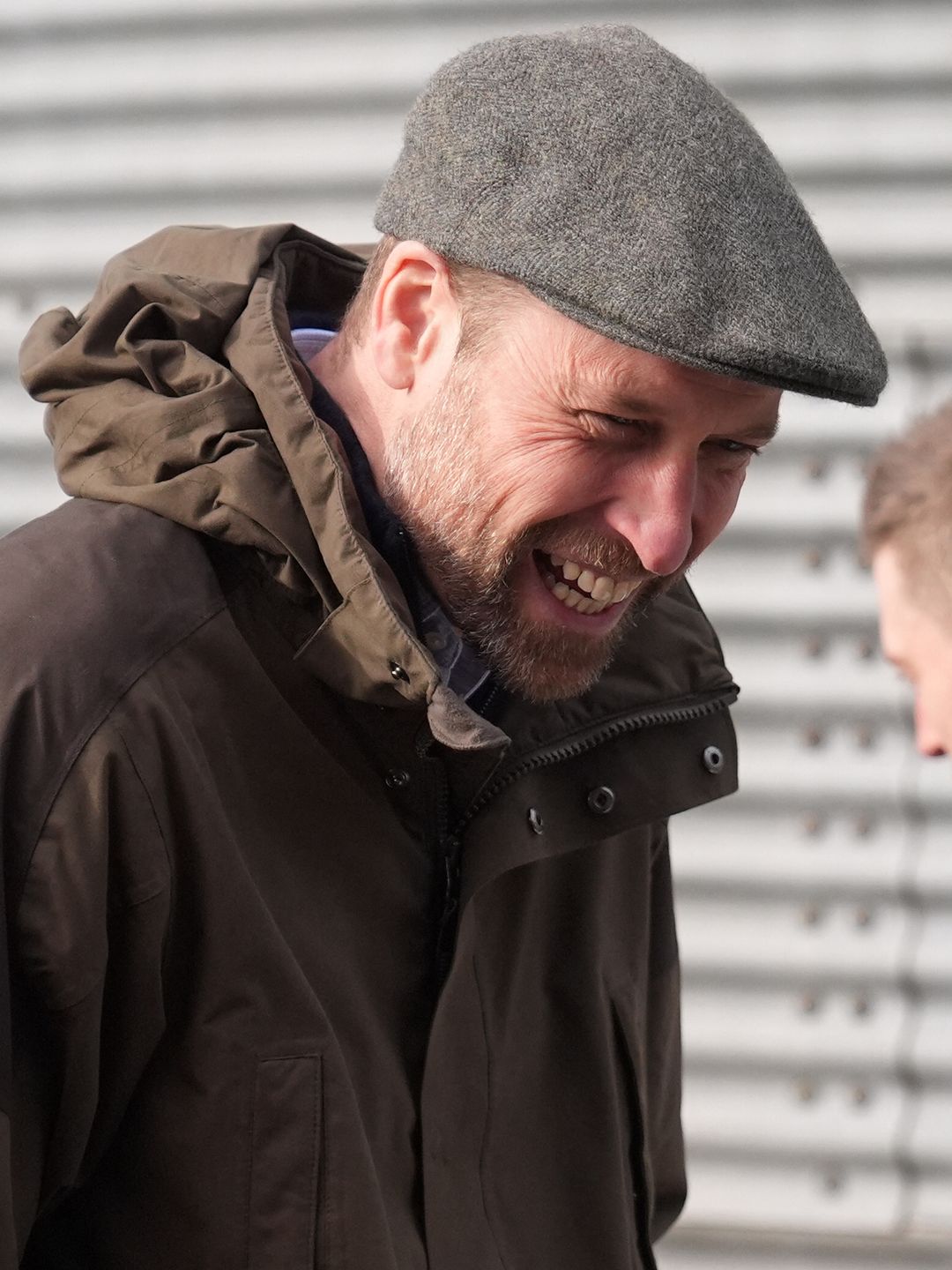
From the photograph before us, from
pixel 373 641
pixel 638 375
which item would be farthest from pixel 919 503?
pixel 373 641

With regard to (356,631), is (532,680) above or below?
below

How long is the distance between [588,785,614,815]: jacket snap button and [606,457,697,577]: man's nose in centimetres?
31

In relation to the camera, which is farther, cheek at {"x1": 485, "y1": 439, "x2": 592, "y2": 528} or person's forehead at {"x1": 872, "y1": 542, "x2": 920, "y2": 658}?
cheek at {"x1": 485, "y1": 439, "x2": 592, "y2": 528}

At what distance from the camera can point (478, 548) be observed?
193 centimetres

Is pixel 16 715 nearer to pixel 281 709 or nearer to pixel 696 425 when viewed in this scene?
pixel 281 709

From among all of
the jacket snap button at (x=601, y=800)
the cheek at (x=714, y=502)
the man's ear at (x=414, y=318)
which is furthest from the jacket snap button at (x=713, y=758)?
the man's ear at (x=414, y=318)

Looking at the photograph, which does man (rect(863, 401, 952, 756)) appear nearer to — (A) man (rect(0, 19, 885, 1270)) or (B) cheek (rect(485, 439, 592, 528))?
(A) man (rect(0, 19, 885, 1270))

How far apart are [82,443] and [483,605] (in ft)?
1.78

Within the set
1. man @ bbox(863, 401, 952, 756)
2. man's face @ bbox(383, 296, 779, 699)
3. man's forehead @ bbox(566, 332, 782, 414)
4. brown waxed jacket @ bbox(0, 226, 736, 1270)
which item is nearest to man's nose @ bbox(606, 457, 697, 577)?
man's face @ bbox(383, 296, 779, 699)

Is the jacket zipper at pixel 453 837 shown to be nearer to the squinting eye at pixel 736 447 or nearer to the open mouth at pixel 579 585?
the open mouth at pixel 579 585

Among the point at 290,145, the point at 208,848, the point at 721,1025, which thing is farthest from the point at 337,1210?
the point at 290,145

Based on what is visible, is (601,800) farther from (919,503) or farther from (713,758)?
(919,503)

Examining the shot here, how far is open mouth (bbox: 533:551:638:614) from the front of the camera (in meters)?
2.00

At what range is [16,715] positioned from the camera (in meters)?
1.53
